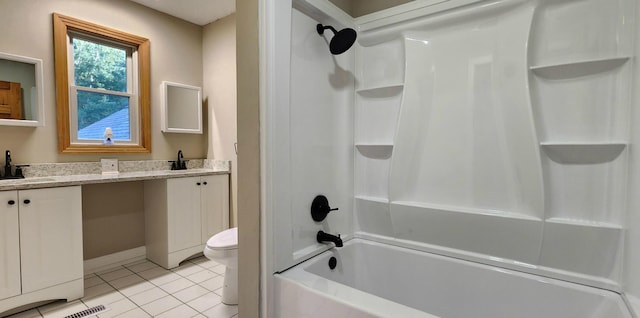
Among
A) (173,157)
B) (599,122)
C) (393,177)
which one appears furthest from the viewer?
→ (173,157)

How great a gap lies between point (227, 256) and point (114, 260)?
1565 mm

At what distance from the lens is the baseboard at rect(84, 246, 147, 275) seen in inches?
104

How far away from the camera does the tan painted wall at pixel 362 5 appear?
1.75 m

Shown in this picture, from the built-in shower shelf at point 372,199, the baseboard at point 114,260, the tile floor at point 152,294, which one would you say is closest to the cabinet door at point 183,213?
the tile floor at point 152,294

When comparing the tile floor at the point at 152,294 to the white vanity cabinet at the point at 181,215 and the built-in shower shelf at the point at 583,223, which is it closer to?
the white vanity cabinet at the point at 181,215

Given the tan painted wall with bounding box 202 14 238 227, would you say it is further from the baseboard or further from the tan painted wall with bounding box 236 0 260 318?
the tan painted wall with bounding box 236 0 260 318

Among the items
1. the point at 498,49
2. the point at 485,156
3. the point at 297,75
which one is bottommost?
the point at 485,156

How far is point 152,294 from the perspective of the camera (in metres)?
2.25

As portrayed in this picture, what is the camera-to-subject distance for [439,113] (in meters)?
1.62

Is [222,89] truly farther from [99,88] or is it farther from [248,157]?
[248,157]

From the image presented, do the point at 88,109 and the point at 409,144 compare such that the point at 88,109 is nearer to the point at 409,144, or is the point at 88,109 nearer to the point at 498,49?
the point at 409,144

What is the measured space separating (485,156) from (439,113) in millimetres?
329

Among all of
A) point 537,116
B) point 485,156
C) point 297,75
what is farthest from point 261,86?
point 537,116

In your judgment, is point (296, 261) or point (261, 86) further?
point (296, 261)
